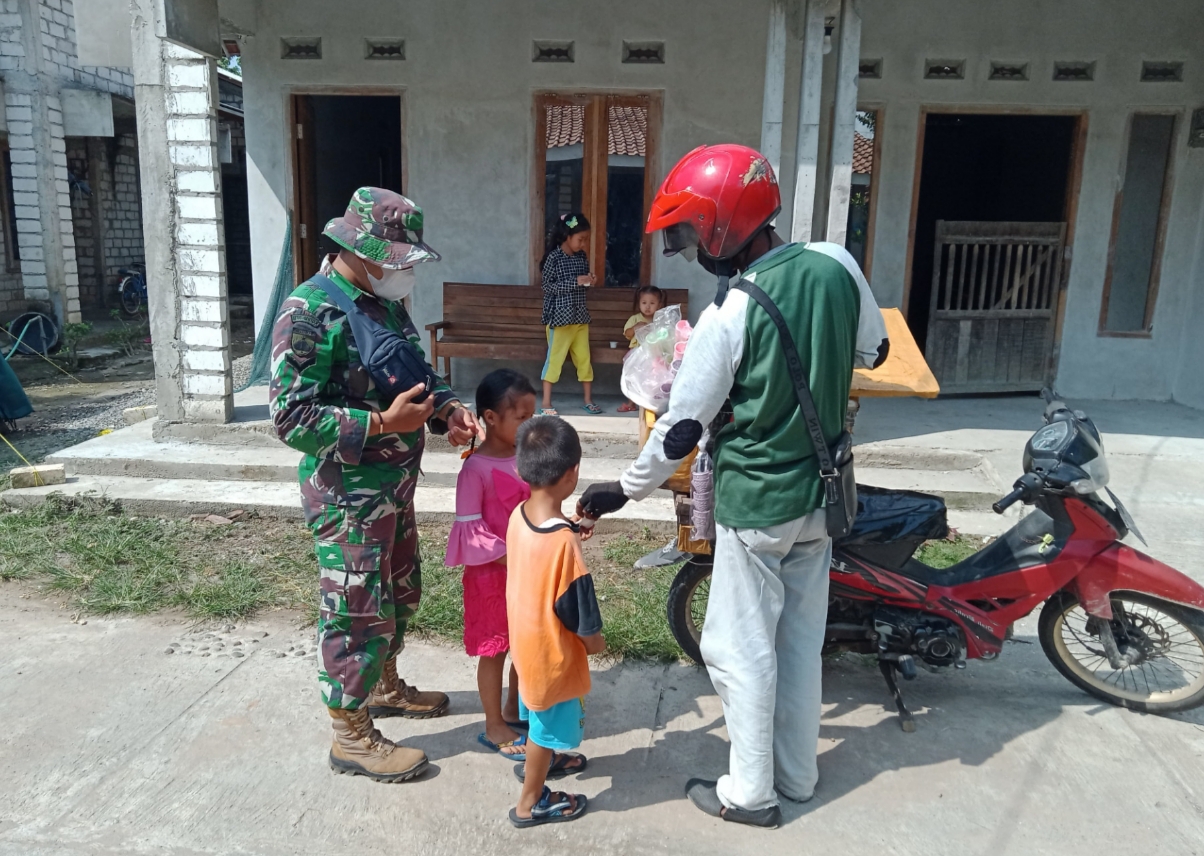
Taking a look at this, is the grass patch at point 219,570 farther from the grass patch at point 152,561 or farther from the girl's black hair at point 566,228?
the girl's black hair at point 566,228

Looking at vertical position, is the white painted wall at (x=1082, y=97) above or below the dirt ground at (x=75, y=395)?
above

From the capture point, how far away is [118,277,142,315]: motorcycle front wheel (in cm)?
1541

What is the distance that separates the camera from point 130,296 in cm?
1559

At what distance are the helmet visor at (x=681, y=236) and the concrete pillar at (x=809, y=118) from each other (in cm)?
326

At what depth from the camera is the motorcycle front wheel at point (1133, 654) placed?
327 centimetres

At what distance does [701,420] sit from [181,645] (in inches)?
104

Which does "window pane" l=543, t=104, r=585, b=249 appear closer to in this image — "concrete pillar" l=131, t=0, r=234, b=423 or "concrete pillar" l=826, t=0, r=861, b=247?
"concrete pillar" l=826, t=0, r=861, b=247

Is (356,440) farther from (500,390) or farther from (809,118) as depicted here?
(809,118)

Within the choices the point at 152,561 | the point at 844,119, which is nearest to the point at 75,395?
the point at 152,561

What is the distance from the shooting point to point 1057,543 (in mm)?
3273

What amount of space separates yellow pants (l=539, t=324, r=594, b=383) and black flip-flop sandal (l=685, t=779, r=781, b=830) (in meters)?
4.48

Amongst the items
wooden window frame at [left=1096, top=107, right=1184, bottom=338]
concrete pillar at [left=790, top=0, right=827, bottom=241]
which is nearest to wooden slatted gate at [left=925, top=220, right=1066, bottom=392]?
wooden window frame at [left=1096, top=107, right=1184, bottom=338]

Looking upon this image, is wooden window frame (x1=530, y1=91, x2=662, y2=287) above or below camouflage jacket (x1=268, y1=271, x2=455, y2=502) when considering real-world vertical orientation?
above

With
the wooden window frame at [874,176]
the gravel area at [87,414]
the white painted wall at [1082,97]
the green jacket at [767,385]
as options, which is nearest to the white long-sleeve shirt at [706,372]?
the green jacket at [767,385]
